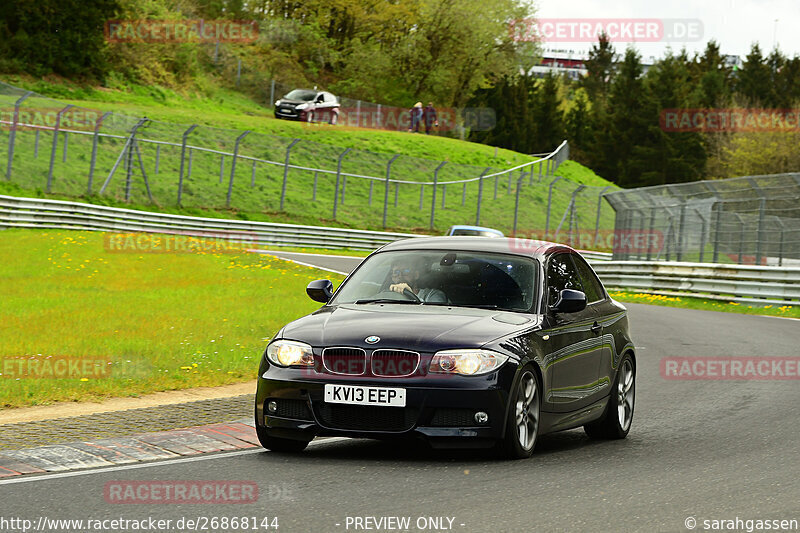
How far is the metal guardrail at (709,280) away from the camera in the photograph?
2783 centimetres

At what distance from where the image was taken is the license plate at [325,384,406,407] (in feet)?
25.4

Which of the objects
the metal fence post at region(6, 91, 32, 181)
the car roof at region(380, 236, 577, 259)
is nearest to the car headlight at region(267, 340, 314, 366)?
the car roof at region(380, 236, 577, 259)

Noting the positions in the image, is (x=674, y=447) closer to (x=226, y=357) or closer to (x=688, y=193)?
(x=226, y=357)

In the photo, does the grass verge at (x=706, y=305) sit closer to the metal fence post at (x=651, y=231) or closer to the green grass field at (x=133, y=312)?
the metal fence post at (x=651, y=231)

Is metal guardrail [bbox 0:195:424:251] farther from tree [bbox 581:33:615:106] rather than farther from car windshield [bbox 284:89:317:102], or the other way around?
tree [bbox 581:33:615:106]

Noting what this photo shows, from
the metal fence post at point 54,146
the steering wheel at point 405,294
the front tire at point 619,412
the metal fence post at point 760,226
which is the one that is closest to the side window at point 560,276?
the front tire at point 619,412

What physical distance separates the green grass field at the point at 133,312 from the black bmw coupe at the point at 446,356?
345 cm

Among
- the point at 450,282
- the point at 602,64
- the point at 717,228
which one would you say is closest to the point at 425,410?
the point at 450,282

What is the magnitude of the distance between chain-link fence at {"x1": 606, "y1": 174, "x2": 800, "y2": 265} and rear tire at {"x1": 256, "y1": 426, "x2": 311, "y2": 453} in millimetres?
22206

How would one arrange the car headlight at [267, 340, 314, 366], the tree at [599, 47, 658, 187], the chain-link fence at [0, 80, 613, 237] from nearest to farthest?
1. the car headlight at [267, 340, 314, 366]
2. the chain-link fence at [0, 80, 613, 237]
3. the tree at [599, 47, 658, 187]

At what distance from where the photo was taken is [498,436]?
7.79m

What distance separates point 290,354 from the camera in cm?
809

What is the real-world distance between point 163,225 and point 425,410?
32.4 m

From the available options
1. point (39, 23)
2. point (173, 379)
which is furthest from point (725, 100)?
point (173, 379)
